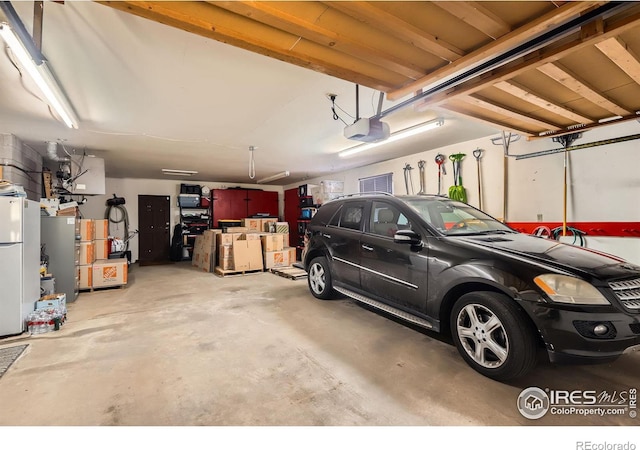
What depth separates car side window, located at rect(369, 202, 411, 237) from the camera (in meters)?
2.84

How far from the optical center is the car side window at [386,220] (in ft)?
9.33

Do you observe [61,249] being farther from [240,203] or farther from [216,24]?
[240,203]

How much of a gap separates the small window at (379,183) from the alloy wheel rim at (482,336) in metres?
4.28

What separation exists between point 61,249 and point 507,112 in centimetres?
597

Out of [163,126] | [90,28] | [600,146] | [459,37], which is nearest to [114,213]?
[163,126]

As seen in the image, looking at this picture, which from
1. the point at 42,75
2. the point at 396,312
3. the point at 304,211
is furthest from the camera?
the point at 304,211

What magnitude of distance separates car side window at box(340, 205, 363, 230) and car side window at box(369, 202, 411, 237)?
202 millimetres

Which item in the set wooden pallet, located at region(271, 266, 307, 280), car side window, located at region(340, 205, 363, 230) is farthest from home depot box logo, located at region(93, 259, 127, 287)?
car side window, located at region(340, 205, 363, 230)

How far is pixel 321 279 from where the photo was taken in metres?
3.82

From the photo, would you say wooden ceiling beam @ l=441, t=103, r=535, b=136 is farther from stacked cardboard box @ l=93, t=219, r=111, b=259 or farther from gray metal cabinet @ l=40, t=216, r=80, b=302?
stacked cardboard box @ l=93, t=219, r=111, b=259

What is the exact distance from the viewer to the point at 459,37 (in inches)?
63.1

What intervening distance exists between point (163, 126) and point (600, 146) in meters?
5.69

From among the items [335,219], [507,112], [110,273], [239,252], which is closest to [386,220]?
[335,219]
